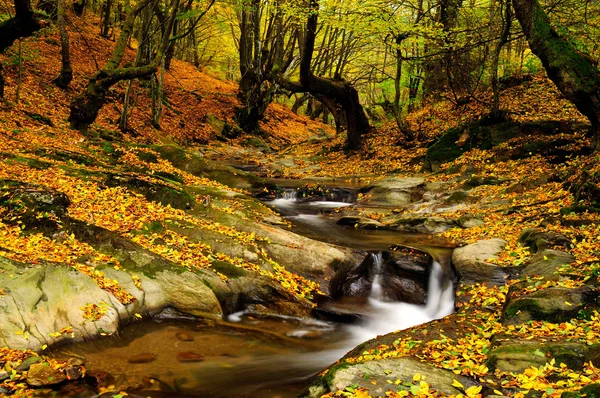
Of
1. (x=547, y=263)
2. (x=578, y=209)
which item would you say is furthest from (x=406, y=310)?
(x=578, y=209)

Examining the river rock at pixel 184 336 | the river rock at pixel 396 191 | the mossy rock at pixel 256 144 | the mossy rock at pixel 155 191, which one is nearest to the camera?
the river rock at pixel 184 336

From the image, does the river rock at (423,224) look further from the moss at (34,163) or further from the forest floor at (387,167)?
the moss at (34,163)

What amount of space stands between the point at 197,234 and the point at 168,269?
1.70 m

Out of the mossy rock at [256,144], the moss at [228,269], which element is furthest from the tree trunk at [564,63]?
the mossy rock at [256,144]

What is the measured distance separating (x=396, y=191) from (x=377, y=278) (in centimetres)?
605

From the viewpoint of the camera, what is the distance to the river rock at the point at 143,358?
517cm

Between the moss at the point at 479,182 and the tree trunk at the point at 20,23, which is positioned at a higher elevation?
the tree trunk at the point at 20,23

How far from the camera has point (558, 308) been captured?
17.1 feet

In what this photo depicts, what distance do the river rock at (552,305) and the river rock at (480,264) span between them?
1.88 meters

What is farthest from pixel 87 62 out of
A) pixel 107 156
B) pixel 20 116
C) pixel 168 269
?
pixel 168 269

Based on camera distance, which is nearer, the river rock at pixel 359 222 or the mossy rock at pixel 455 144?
the river rock at pixel 359 222

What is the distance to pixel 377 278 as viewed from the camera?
9016 millimetres

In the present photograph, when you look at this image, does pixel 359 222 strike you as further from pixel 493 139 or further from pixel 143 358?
pixel 143 358

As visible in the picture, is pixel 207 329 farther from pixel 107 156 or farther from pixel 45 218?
pixel 107 156
